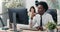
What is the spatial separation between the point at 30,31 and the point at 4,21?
4.50 feet

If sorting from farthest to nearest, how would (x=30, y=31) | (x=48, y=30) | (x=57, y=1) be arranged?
(x=57, y=1) → (x=30, y=31) → (x=48, y=30)

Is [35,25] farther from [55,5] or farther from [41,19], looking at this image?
[55,5]

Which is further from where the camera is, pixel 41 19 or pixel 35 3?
pixel 35 3

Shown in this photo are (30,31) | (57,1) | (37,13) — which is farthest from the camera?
(57,1)

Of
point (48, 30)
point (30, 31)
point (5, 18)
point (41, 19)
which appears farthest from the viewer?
point (5, 18)

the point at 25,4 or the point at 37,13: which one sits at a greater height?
the point at 25,4

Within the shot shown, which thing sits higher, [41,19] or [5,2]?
[5,2]

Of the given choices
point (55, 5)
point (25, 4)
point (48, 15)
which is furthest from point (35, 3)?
point (48, 15)

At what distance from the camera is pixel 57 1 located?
334 centimetres

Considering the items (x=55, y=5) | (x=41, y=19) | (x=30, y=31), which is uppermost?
(x=55, y=5)

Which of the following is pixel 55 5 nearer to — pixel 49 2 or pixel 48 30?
pixel 49 2

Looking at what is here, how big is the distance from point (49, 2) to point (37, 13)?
53cm

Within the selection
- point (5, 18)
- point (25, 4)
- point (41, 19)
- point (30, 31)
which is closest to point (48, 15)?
point (41, 19)

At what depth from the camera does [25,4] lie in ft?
11.4
